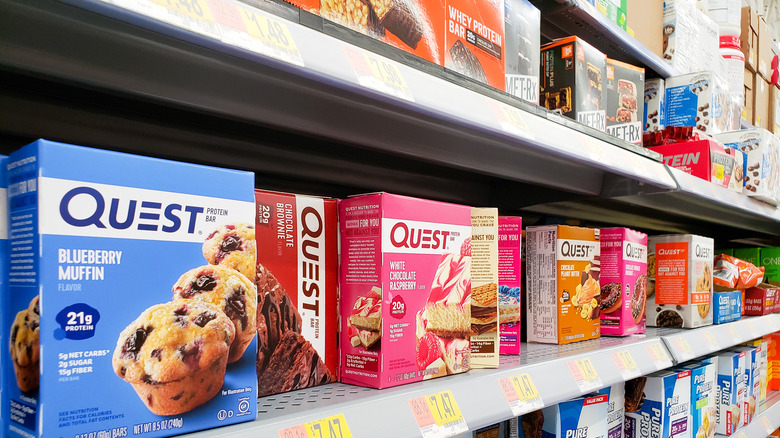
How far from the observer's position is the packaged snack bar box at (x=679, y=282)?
1.94 metres

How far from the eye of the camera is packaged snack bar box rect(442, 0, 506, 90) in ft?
3.38

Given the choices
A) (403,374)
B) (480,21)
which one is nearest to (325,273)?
(403,374)

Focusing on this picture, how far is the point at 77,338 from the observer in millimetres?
571

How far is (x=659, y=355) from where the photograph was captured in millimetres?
1560

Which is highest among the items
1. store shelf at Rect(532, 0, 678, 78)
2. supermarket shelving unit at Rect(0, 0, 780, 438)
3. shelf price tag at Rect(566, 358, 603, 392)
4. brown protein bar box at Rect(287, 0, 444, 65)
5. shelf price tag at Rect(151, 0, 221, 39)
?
store shelf at Rect(532, 0, 678, 78)

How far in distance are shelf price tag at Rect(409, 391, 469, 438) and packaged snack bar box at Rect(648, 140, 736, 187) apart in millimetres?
1460

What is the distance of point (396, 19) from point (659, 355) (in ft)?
3.96

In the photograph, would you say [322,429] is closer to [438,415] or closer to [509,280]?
[438,415]

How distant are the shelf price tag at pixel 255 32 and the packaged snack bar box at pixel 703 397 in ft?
5.69

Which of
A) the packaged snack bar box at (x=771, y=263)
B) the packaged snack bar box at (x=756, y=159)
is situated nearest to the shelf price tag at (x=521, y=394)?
the packaged snack bar box at (x=756, y=159)

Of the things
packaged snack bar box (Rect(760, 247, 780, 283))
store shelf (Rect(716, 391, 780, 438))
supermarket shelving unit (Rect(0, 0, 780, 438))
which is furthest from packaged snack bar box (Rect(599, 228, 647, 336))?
packaged snack bar box (Rect(760, 247, 780, 283))

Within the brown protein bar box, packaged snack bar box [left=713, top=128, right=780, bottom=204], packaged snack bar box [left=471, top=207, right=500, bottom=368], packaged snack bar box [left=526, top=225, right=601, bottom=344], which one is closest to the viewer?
the brown protein bar box

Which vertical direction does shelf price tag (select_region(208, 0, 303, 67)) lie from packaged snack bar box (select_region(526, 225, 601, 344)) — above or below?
above

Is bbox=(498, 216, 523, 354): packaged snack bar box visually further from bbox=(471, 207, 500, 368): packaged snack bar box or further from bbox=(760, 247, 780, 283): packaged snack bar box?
bbox=(760, 247, 780, 283): packaged snack bar box
